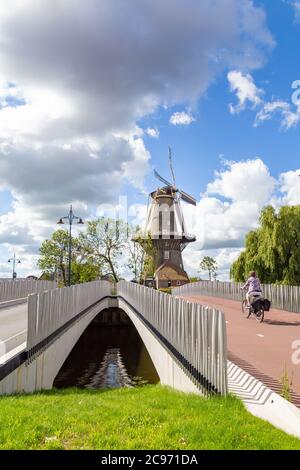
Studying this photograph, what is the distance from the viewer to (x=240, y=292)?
33.5m

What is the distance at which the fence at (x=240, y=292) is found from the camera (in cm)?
2198

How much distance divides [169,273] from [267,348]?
70808 mm

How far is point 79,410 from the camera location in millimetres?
6844

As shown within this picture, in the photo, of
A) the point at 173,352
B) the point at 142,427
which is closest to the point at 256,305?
the point at 173,352

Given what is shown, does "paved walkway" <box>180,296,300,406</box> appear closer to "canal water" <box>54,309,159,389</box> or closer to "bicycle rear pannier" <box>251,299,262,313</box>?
"bicycle rear pannier" <box>251,299,262,313</box>

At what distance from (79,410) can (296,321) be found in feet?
42.7

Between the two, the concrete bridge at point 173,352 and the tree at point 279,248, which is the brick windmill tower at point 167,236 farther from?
the concrete bridge at point 173,352

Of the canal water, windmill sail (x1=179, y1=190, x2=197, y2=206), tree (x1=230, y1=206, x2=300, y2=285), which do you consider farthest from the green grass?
windmill sail (x1=179, y1=190, x2=197, y2=206)

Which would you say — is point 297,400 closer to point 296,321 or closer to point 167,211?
point 296,321

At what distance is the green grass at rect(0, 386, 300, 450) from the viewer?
4918 mm

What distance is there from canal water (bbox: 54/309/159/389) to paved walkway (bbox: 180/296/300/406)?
911cm

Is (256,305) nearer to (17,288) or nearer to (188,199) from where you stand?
(17,288)

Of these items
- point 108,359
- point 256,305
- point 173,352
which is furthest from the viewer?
point 108,359

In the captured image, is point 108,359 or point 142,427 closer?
point 142,427
